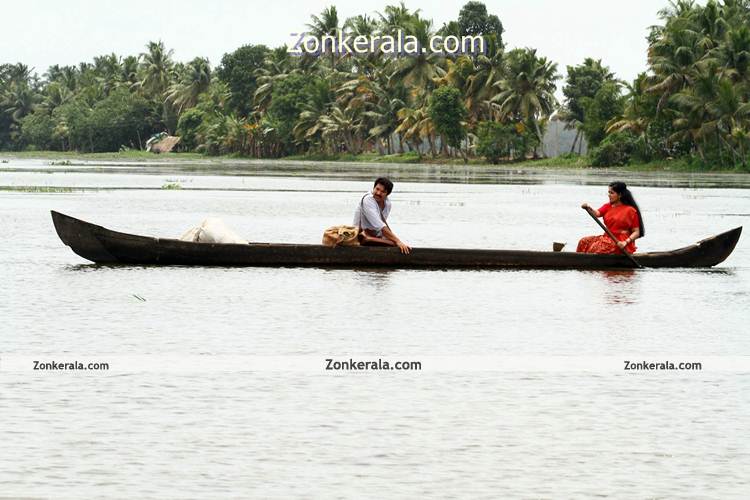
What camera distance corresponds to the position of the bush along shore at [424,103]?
61.6 metres

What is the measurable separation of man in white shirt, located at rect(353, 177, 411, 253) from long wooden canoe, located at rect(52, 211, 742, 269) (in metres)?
0.20

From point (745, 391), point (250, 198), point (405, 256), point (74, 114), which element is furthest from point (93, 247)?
point (74, 114)

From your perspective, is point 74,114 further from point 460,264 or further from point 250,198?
point 460,264

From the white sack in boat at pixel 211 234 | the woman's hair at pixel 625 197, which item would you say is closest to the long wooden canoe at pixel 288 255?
the white sack in boat at pixel 211 234

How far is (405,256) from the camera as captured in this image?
54.8 feet

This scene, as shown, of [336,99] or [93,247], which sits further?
[336,99]

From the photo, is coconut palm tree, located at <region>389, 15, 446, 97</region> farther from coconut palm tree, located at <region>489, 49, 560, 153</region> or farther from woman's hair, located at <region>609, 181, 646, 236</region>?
woman's hair, located at <region>609, 181, 646, 236</region>

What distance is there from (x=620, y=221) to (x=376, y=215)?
319 centimetres

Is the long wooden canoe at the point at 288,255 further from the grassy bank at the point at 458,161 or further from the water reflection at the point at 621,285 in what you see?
the grassy bank at the point at 458,161

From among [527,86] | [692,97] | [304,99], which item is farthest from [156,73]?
[692,97]

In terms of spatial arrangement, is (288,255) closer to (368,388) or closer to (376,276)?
(376,276)

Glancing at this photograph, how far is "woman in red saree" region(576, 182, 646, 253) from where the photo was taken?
55.8 ft

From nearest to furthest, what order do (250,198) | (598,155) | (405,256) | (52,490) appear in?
(52,490) < (405,256) < (250,198) < (598,155)

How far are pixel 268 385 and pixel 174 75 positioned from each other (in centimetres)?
11771
